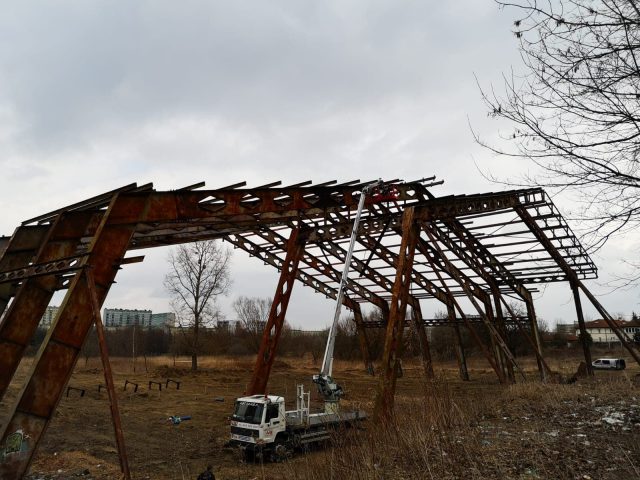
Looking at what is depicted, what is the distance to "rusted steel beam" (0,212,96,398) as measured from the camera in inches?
350

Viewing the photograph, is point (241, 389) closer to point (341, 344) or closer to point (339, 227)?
point (339, 227)

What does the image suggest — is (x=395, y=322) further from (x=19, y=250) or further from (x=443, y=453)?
(x=19, y=250)

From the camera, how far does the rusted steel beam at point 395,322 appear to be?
1318cm

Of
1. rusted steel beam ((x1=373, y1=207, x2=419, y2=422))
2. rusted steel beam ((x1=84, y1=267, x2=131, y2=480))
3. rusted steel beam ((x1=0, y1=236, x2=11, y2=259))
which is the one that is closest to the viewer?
rusted steel beam ((x1=84, y1=267, x2=131, y2=480))

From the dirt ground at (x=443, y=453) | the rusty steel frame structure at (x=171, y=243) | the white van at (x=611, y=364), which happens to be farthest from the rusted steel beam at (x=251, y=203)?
the white van at (x=611, y=364)

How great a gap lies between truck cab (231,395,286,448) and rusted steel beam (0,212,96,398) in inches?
226

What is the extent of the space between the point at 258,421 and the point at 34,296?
20.7 feet

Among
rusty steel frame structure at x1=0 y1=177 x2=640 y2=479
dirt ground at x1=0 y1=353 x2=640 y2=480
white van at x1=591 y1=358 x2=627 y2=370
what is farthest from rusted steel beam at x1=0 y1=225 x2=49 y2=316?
white van at x1=591 y1=358 x2=627 y2=370

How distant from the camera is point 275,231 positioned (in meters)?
22.9

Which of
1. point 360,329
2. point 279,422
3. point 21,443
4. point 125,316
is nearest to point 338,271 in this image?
point 360,329

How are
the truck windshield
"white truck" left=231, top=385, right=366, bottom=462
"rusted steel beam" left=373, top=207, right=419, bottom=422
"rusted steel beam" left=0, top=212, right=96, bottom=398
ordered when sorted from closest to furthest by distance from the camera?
"rusted steel beam" left=0, top=212, right=96, bottom=398 → "white truck" left=231, top=385, right=366, bottom=462 → the truck windshield → "rusted steel beam" left=373, top=207, right=419, bottom=422

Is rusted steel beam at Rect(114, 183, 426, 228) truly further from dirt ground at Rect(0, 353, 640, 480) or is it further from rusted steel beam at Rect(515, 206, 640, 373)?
rusted steel beam at Rect(515, 206, 640, 373)

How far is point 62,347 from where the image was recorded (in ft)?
25.9

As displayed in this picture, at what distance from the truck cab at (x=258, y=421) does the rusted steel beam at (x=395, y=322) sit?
2.71m
